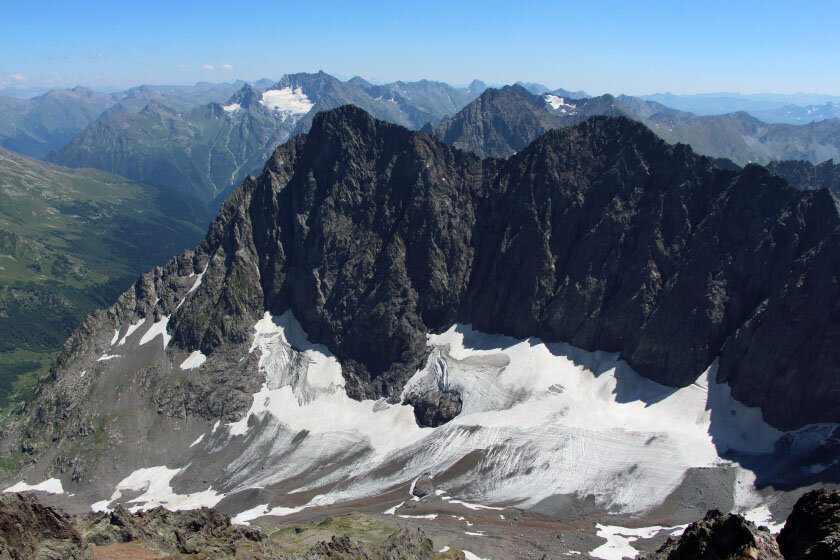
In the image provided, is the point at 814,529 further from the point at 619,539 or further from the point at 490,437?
the point at 490,437

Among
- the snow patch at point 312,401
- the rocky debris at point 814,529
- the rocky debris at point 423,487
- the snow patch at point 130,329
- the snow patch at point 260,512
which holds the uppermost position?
the rocky debris at point 814,529

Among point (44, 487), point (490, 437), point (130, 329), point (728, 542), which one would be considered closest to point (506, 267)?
point (490, 437)

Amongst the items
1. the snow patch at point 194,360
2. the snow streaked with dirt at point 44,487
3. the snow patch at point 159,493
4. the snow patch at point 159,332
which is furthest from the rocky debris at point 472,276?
the snow patch at point 159,493

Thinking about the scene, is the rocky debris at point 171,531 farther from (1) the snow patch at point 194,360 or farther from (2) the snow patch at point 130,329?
(2) the snow patch at point 130,329

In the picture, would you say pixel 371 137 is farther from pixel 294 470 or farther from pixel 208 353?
pixel 294 470

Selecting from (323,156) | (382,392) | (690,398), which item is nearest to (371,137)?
(323,156)

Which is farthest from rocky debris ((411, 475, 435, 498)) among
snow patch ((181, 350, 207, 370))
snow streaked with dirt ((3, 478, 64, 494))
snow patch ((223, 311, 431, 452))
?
snow streaked with dirt ((3, 478, 64, 494))
